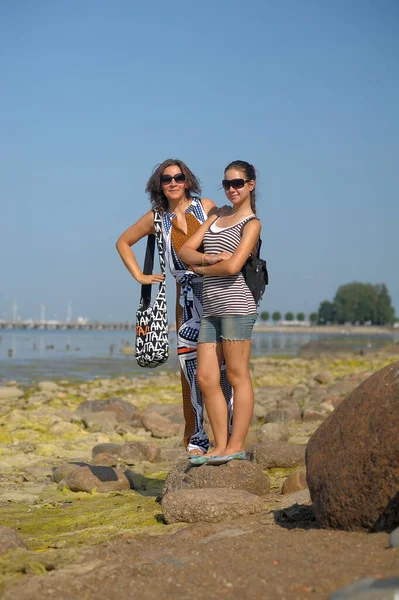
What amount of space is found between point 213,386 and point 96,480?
1917mm

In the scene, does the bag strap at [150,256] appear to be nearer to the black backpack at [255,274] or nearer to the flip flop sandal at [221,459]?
the black backpack at [255,274]

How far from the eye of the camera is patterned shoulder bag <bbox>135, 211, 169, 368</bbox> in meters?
5.95

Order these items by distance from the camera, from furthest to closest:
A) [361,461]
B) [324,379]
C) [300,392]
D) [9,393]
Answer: [324,379] → [9,393] → [300,392] → [361,461]

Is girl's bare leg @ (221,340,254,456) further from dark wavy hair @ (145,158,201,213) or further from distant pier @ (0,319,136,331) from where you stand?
distant pier @ (0,319,136,331)

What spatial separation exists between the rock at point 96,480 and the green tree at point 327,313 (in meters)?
149

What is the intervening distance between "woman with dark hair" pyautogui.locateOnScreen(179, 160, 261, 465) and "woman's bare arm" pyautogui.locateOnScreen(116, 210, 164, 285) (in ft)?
1.62

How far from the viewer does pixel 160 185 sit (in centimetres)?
608

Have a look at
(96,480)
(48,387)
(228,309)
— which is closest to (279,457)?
(96,480)

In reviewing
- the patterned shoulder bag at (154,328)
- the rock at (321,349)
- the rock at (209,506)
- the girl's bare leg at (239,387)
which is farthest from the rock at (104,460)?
the rock at (321,349)

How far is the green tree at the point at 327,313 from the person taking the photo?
155 meters

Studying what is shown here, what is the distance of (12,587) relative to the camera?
3.74 metres

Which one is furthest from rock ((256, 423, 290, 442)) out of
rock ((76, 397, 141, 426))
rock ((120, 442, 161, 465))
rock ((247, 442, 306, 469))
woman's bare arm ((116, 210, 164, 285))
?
rock ((76, 397, 141, 426))

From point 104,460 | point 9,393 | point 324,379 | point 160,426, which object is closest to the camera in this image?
point 104,460

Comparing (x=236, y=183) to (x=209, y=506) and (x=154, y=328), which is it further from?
(x=209, y=506)
